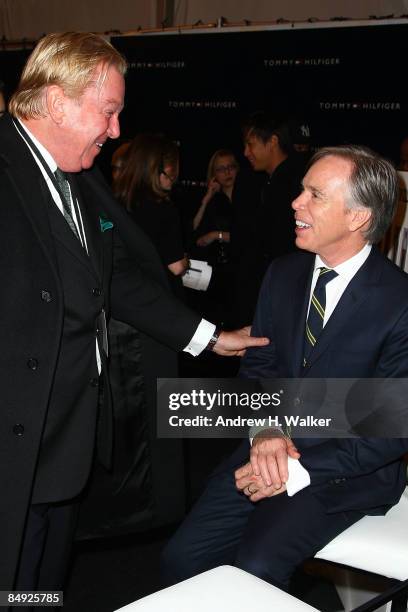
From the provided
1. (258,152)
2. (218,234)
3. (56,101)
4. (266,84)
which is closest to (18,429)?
(56,101)

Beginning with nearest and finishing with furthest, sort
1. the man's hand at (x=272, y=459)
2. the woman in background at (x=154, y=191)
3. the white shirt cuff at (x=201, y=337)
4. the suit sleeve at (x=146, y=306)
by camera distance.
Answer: the man's hand at (x=272, y=459) < the suit sleeve at (x=146, y=306) < the white shirt cuff at (x=201, y=337) < the woman in background at (x=154, y=191)

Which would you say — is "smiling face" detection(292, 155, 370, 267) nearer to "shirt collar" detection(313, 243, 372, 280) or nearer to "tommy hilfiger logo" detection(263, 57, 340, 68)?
"shirt collar" detection(313, 243, 372, 280)

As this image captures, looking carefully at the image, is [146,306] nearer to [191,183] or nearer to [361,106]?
[361,106]

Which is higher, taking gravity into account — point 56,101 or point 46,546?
point 56,101

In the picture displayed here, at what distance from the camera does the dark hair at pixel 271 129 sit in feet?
14.0

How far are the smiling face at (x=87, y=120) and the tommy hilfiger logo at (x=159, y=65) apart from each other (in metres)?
5.78

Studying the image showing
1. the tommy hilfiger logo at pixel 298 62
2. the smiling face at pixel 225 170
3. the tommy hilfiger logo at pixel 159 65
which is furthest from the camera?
the tommy hilfiger logo at pixel 159 65

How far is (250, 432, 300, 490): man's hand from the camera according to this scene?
2172 mm

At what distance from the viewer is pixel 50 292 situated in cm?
184

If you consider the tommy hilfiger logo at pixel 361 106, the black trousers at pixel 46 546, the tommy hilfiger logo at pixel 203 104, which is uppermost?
the tommy hilfiger logo at pixel 203 104

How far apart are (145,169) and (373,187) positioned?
1.95m

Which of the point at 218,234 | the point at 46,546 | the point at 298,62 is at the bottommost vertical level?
the point at 46,546

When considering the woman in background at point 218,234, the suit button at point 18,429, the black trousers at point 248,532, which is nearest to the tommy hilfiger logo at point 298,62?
the woman in background at point 218,234

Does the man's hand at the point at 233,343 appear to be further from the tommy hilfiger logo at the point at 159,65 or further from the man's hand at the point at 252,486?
the tommy hilfiger logo at the point at 159,65
